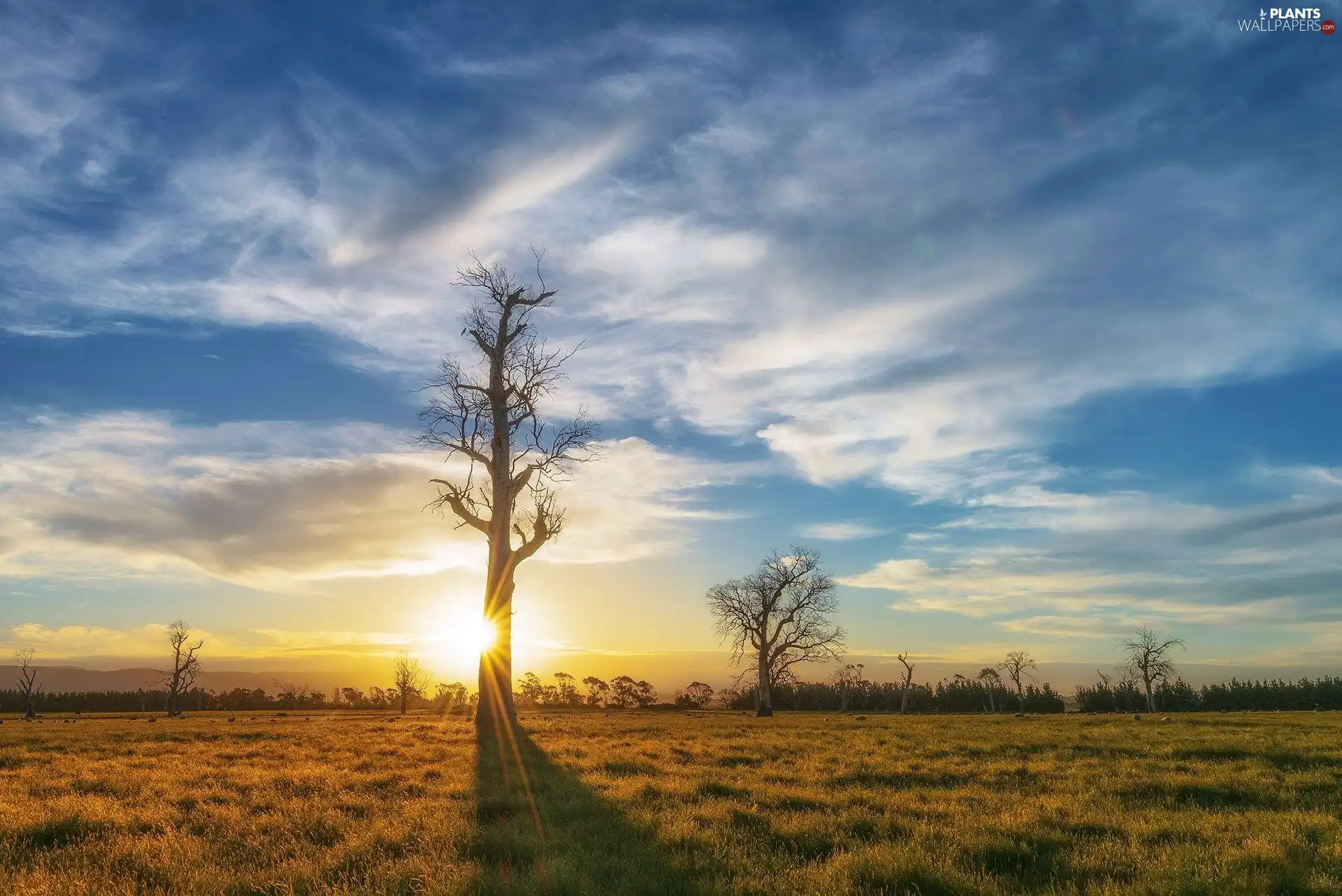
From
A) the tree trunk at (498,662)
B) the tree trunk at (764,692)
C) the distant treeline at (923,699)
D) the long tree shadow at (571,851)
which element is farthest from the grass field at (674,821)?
the distant treeline at (923,699)

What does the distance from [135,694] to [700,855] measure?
453 feet

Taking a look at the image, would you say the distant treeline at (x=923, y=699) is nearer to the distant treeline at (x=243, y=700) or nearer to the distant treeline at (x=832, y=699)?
the distant treeline at (x=832, y=699)

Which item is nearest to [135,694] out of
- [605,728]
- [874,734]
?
[605,728]

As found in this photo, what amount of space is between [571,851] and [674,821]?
5.75 feet

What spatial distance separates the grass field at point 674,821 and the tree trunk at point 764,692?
45419mm

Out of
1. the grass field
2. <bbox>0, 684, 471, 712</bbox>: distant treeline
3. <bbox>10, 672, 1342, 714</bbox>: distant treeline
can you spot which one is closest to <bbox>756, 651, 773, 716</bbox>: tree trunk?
<bbox>10, 672, 1342, 714</bbox>: distant treeline

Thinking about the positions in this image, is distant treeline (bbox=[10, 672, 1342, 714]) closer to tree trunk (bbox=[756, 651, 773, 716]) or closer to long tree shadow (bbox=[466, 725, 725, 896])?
tree trunk (bbox=[756, 651, 773, 716])

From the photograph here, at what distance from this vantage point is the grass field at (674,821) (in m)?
6.15

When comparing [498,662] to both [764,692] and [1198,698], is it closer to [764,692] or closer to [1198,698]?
[764,692]

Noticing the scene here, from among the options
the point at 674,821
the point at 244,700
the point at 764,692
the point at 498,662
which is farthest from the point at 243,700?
the point at 674,821

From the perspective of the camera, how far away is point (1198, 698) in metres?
90.0

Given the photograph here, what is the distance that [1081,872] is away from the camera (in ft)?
21.4

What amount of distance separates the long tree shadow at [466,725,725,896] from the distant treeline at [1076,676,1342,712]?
315ft

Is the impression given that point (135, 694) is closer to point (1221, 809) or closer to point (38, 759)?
point (38, 759)
